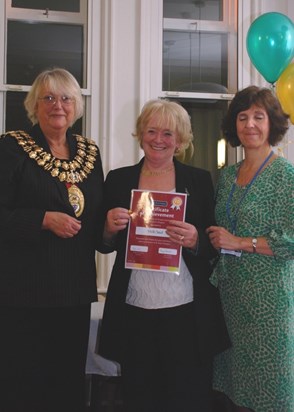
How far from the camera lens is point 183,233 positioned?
1.71m

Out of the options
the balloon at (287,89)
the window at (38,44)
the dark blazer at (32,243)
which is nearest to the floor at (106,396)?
the dark blazer at (32,243)

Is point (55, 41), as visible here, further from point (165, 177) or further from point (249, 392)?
point (249, 392)

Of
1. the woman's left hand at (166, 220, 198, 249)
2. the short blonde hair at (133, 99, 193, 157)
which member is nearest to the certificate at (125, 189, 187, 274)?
the woman's left hand at (166, 220, 198, 249)

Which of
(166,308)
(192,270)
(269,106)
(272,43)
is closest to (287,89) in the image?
(272,43)

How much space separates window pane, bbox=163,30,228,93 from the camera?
3.65 m

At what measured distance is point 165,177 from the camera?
1891 millimetres

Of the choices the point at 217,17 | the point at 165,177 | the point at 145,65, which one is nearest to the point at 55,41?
the point at 145,65

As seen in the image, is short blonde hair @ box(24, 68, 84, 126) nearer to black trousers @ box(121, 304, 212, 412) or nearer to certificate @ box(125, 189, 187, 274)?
certificate @ box(125, 189, 187, 274)

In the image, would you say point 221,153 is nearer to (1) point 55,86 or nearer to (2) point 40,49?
(2) point 40,49

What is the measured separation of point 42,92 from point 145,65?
173cm

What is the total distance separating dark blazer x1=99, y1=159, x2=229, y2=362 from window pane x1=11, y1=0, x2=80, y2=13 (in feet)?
7.15

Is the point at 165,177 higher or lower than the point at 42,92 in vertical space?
lower

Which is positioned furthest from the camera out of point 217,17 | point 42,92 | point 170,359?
point 217,17

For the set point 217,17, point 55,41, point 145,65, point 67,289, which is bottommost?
point 67,289
